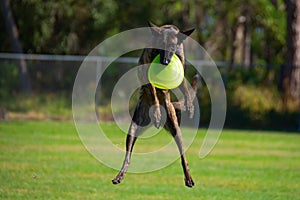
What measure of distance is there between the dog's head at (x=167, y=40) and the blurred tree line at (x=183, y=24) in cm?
2126

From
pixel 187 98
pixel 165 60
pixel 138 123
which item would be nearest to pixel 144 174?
pixel 138 123

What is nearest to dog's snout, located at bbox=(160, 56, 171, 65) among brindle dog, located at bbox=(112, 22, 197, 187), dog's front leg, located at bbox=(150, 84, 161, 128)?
brindle dog, located at bbox=(112, 22, 197, 187)

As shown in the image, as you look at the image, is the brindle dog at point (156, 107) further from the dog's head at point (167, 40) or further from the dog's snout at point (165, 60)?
the dog's snout at point (165, 60)

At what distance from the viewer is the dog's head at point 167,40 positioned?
980 cm

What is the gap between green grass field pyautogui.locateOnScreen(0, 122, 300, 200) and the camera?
1373 centimetres

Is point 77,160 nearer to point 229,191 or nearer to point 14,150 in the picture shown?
point 14,150

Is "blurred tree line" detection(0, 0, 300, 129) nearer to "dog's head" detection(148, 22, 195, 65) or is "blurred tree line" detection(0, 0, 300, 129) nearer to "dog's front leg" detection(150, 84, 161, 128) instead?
"dog's front leg" detection(150, 84, 161, 128)

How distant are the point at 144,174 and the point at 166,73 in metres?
7.42

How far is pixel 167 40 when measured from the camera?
9.94 metres

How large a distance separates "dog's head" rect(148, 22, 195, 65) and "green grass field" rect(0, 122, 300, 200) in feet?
13.0

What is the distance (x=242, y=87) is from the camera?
31109mm

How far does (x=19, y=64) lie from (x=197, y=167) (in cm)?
1406

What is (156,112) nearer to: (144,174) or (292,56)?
(144,174)

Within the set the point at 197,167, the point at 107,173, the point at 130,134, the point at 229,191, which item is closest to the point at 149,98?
the point at 130,134
